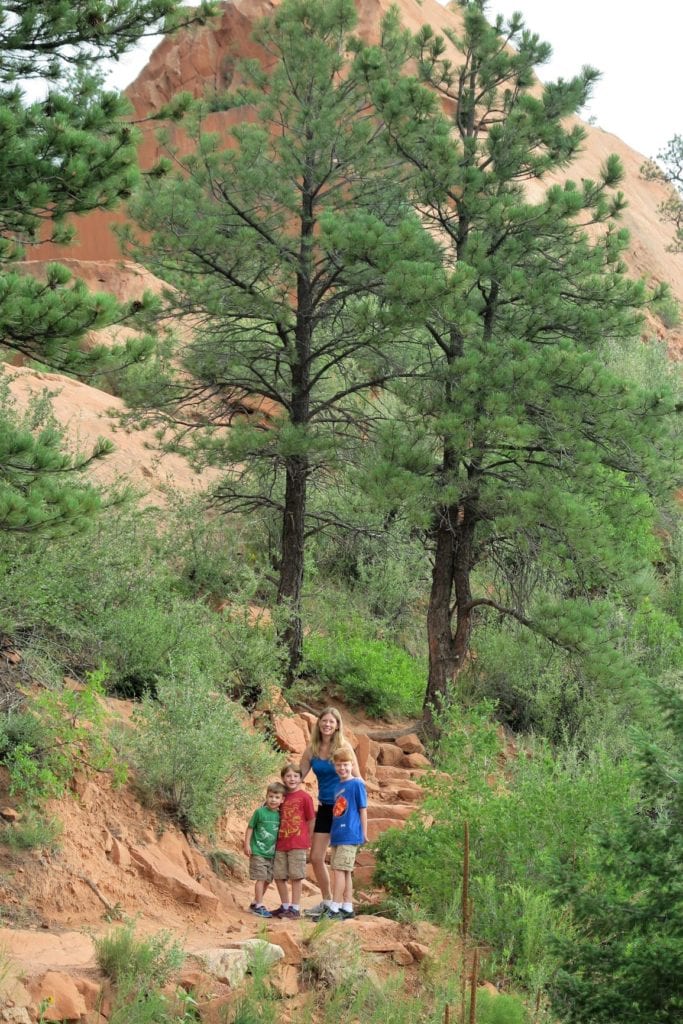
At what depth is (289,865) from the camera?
27.0ft

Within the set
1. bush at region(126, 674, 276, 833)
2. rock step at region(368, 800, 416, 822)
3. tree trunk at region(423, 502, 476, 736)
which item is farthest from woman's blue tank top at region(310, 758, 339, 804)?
tree trunk at region(423, 502, 476, 736)

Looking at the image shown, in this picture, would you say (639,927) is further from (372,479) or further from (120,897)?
(372,479)

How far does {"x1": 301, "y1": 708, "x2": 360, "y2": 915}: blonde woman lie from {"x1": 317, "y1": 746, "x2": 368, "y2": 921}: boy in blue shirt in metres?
0.10

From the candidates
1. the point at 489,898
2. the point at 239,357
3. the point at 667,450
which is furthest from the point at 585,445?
the point at 489,898

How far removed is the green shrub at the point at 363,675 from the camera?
15.0m

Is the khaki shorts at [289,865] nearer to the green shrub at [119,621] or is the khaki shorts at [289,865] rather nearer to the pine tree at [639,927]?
the green shrub at [119,621]

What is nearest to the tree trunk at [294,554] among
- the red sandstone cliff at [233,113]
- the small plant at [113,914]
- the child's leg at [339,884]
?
the child's leg at [339,884]

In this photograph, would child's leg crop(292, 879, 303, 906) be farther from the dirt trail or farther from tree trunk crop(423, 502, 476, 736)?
tree trunk crop(423, 502, 476, 736)

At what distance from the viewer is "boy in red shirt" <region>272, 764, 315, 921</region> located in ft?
27.0

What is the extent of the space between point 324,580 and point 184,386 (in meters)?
4.83

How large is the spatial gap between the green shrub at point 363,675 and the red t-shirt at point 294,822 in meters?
6.34

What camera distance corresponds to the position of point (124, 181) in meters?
7.50

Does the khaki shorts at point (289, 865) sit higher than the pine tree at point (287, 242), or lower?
lower

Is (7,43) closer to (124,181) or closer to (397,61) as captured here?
(124,181)
